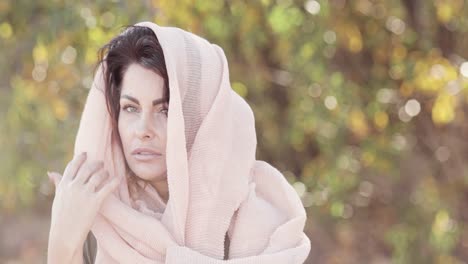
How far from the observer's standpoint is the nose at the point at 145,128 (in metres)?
2.73

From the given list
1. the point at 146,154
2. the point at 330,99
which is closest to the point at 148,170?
the point at 146,154

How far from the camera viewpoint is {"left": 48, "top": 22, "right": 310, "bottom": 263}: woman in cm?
269

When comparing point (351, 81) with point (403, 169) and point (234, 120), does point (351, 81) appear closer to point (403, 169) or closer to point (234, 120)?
point (403, 169)

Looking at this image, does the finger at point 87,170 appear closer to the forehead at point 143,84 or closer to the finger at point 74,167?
the finger at point 74,167

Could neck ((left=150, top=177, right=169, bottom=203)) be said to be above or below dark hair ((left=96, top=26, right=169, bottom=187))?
below

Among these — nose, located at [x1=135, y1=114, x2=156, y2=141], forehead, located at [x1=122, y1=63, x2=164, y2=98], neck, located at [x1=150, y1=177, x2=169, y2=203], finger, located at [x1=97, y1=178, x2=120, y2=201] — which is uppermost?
forehead, located at [x1=122, y1=63, x2=164, y2=98]

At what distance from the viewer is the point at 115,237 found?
8.93 ft

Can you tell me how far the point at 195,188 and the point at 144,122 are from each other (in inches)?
7.3

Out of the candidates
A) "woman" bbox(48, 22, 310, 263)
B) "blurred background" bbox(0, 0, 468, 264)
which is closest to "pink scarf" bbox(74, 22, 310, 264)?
"woman" bbox(48, 22, 310, 263)

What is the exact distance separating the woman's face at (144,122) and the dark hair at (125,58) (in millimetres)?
17

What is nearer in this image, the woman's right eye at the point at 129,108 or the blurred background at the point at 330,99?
the woman's right eye at the point at 129,108

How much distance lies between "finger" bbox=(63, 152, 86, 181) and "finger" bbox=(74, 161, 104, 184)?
11 mm

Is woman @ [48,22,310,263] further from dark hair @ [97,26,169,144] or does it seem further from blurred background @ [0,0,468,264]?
blurred background @ [0,0,468,264]

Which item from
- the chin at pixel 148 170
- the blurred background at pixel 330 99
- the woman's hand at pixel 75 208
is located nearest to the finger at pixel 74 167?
the woman's hand at pixel 75 208
